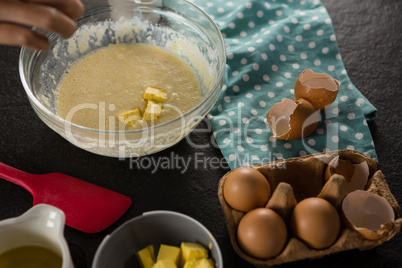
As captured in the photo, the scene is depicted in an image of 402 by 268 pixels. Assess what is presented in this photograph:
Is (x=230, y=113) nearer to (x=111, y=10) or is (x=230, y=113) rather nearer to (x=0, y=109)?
(x=111, y=10)

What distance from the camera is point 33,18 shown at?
0.92 metres

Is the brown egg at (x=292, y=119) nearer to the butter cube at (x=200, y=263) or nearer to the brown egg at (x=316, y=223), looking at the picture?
the brown egg at (x=316, y=223)

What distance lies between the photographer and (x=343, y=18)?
1.83 meters

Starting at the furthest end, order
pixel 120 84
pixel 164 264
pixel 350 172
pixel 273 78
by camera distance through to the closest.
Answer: pixel 273 78, pixel 120 84, pixel 350 172, pixel 164 264

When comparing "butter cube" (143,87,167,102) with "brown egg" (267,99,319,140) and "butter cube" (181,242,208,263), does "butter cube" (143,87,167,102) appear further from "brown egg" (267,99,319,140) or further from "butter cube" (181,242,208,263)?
"butter cube" (181,242,208,263)

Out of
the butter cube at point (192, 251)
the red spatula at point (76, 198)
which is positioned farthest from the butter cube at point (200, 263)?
the red spatula at point (76, 198)

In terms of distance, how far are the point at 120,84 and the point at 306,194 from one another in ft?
2.18

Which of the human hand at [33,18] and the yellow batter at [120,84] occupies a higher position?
the human hand at [33,18]

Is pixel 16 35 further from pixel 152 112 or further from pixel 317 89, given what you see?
pixel 317 89

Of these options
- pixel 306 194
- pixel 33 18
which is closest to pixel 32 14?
pixel 33 18

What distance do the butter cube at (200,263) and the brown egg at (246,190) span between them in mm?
155

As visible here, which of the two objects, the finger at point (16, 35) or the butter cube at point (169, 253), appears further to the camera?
the butter cube at point (169, 253)

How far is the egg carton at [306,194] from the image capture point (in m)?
1.07

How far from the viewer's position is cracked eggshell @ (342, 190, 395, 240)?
Result: 1.11 m
